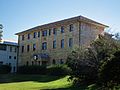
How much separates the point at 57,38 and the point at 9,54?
63.2 feet

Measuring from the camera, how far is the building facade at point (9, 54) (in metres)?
60.4

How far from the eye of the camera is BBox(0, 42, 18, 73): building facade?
60388 mm

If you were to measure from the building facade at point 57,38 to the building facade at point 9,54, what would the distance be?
17.1 feet

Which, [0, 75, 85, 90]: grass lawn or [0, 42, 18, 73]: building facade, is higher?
[0, 42, 18, 73]: building facade

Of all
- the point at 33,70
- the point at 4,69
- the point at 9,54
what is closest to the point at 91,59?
the point at 33,70

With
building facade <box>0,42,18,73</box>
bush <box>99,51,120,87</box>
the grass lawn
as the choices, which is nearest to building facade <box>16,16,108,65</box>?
building facade <box>0,42,18,73</box>

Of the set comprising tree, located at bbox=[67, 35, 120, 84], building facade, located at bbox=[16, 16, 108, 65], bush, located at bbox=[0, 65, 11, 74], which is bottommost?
bush, located at bbox=[0, 65, 11, 74]

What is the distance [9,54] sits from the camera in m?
61.5

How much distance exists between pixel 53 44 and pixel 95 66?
25910 mm

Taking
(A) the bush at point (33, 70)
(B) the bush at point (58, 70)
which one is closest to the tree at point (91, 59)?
(B) the bush at point (58, 70)

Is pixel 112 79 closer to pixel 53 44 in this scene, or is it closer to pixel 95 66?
pixel 95 66

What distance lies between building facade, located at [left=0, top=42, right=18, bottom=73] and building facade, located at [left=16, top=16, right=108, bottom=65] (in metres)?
5.20

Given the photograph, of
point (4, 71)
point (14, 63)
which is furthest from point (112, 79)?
point (14, 63)

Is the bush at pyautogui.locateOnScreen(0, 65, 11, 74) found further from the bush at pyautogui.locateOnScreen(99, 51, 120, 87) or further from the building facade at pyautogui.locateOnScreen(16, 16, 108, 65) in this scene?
the bush at pyautogui.locateOnScreen(99, 51, 120, 87)
